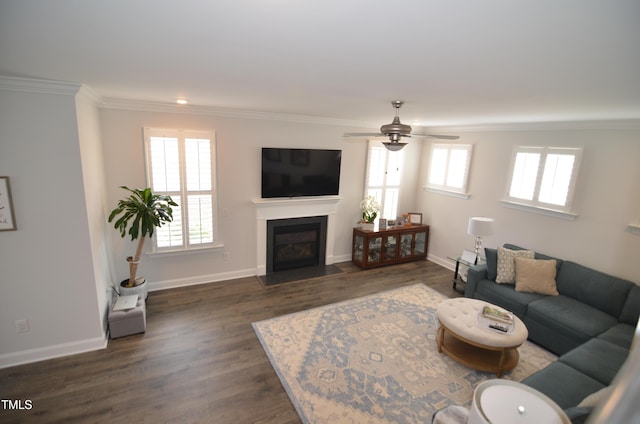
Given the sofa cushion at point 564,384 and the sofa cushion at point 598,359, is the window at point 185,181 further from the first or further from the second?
the sofa cushion at point 598,359

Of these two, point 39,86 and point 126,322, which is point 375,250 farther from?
point 39,86

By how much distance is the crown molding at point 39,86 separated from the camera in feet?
8.77

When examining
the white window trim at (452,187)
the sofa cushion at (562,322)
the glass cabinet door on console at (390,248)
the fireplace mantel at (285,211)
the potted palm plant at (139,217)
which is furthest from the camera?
the glass cabinet door on console at (390,248)

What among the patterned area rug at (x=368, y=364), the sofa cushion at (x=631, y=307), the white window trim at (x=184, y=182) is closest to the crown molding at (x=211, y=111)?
the white window trim at (x=184, y=182)

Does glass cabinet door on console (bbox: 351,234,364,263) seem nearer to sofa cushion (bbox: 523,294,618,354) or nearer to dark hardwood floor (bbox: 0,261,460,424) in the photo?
dark hardwood floor (bbox: 0,261,460,424)

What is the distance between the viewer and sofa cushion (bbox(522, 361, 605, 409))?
7.93 ft

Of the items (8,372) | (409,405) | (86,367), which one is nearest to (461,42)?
(409,405)

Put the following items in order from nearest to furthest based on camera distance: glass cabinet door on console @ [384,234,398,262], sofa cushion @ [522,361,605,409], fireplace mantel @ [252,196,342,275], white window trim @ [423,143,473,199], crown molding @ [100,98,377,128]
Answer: sofa cushion @ [522,361,605,409] → crown molding @ [100,98,377,128] → fireplace mantel @ [252,196,342,275] → white window trim @ [423,143,473,199] → glass cabinet door on console @ [384,234,398,262]

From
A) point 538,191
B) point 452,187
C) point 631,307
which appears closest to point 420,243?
point 452,187

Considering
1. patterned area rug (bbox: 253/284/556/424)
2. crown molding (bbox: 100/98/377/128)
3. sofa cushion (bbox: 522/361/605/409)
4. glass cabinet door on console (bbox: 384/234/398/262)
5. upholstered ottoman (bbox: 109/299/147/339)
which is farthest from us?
glass cabinet door on console (bbox: 384/234/398/262)

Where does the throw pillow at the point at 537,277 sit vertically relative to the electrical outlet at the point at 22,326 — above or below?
above

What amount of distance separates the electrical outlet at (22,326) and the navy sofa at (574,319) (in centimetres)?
453

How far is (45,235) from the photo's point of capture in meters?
3.05

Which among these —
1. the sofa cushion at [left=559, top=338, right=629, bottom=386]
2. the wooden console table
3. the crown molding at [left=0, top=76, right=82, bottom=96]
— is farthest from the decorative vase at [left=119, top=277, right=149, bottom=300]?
the sofa cushion at [left=559, top=338, right=629, bottom=386]
